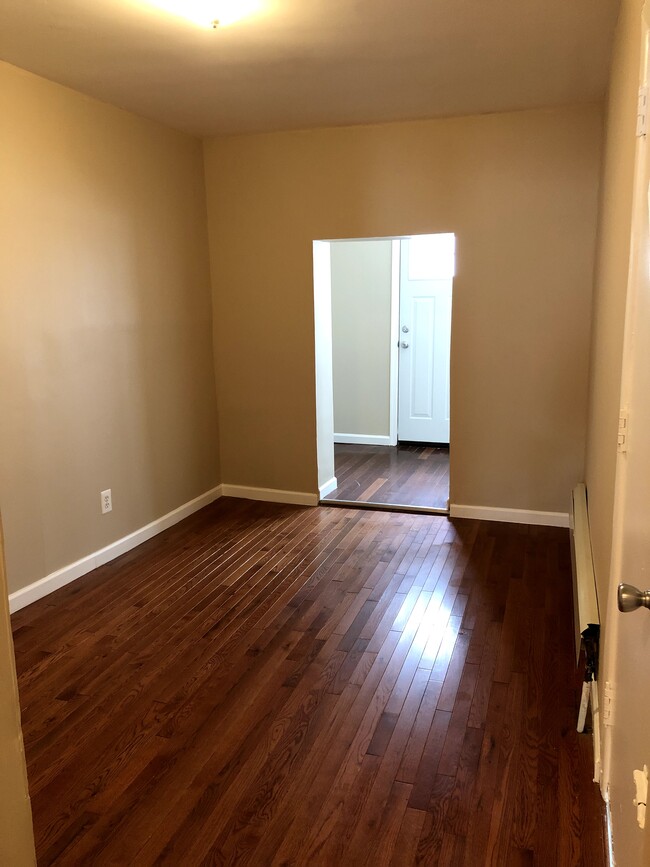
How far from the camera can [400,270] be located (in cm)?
607

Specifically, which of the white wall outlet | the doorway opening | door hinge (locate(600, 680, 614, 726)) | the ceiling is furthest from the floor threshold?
door hinge (locate(600, 680, 614, 726))

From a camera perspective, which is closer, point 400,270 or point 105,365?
point 105,365

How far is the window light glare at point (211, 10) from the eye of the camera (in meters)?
2.37

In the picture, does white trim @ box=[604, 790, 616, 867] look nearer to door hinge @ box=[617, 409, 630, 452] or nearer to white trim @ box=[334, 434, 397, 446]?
door hinge @ box=[617, 409, 630, 452]

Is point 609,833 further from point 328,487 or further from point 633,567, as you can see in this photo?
point 328,487

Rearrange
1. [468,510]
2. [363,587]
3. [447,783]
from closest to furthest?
[447,783]
[363,587]
[468,510]

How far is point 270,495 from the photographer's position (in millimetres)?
4797

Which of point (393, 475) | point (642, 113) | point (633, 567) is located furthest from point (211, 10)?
point (393, 475)

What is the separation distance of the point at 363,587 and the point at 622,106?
7.47 ft

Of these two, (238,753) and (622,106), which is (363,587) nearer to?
(238,753)

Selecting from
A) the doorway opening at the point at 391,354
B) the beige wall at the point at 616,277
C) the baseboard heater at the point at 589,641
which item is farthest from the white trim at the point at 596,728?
the doorway opening at the point at 391,354

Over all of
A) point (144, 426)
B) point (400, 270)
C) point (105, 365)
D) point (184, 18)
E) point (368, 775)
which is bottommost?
point (368, 775)

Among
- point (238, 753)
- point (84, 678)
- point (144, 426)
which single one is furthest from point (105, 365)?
point (238, 753)

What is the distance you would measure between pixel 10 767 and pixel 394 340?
Answer: 5.51m
